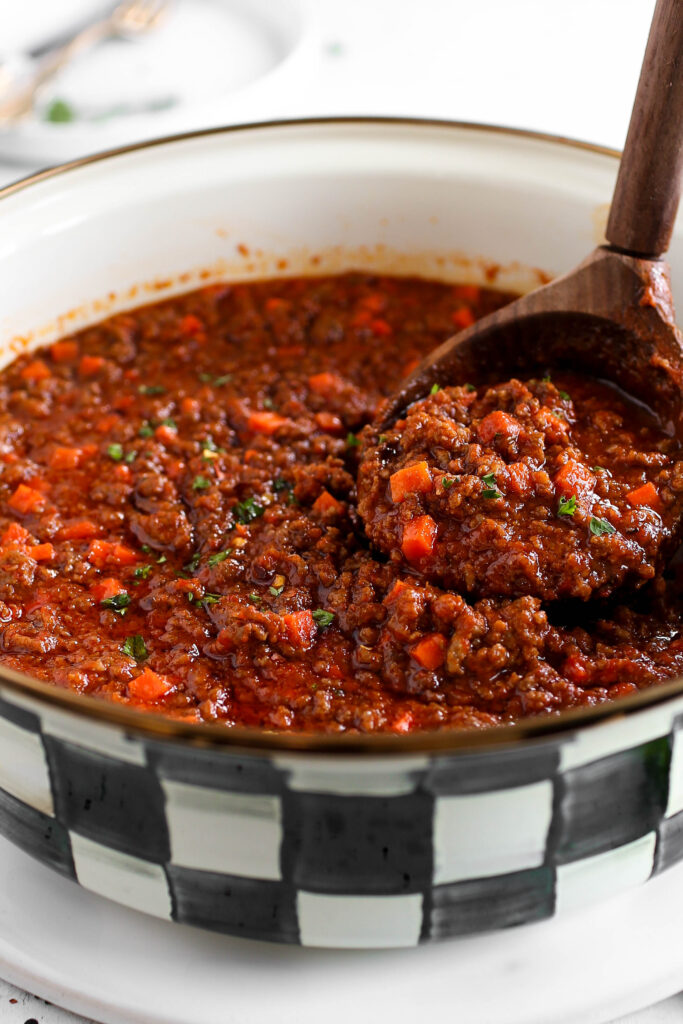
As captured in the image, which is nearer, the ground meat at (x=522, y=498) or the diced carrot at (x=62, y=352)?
the ground meat at (x=522, y=498)

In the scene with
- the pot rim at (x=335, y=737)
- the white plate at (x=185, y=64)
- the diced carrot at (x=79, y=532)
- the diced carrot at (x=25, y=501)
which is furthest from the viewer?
the white plate at (x=185, y=64)

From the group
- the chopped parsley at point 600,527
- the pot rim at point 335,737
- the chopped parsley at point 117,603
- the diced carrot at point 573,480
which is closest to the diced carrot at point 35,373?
the chopped parsley at point 117,603

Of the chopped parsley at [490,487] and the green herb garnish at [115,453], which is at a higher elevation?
the chopped parsley at [490,487]

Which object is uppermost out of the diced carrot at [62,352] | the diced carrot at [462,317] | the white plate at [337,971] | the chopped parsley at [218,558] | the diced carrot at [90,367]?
the diced carrot at [462,317]

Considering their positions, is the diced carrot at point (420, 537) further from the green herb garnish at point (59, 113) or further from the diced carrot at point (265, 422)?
the green herb garnish at point (59, 113)

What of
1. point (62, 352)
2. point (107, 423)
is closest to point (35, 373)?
point (62, 352)

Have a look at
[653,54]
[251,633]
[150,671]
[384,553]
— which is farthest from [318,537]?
[653,54]

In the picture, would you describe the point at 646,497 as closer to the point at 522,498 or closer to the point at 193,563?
the point at 522,498
